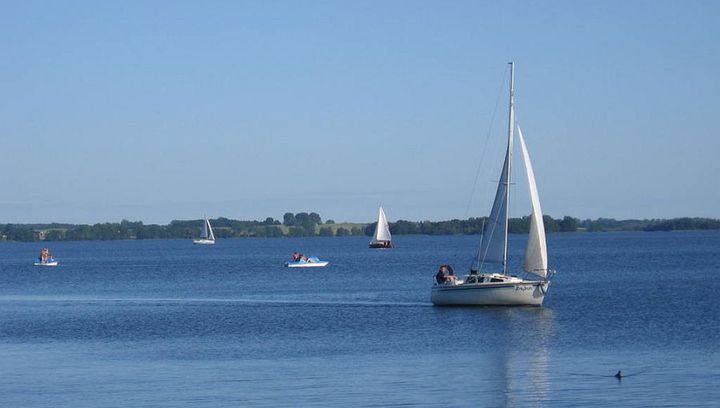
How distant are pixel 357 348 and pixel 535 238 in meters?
16.5

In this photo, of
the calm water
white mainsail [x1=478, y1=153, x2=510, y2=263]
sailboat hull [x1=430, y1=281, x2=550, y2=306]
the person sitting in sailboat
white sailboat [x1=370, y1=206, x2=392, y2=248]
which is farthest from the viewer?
white sailboat [x1=370, y1=206, x2=392, y2=248]

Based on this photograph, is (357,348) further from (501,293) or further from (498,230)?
(498,230)

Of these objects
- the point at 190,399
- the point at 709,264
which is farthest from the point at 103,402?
the point at 709,264

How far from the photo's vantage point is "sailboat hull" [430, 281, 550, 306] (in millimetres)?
54688

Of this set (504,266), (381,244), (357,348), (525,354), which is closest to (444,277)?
(504,266)

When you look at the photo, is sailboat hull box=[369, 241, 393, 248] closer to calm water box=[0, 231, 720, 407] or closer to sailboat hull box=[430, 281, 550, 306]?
calm water box=[0, 231, 720, 407]

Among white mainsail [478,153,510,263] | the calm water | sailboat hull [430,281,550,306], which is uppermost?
white mainsail [478,153,510,263]

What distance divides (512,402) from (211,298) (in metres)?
45.0

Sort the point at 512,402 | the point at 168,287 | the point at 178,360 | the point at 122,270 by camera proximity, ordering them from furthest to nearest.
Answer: the point at 122,270 → the point at 168,287 → the point at 178,360 → the point at 512,402

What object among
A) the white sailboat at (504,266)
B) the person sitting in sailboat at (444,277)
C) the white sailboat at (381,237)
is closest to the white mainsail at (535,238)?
the white sailboat at (504,266)

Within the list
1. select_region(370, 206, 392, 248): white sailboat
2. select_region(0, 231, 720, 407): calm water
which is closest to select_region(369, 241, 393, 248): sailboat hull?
select_region(370, 206, 392, 248): white sailboat

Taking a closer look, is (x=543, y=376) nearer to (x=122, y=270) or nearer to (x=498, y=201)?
(x=498, y=201)

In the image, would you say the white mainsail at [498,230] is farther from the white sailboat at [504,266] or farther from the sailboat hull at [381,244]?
the sailboat hull at [381,244]

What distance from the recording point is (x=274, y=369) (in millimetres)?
36219
